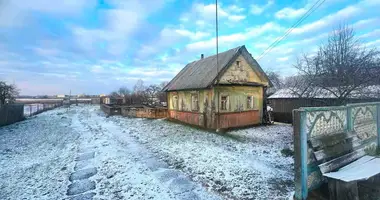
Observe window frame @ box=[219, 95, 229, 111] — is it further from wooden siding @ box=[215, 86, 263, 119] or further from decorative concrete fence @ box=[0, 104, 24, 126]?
decorative concrete fence @ box=[0, 104, 24, 126]

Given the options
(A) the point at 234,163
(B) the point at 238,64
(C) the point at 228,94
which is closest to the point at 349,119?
(A) the point at 234,163

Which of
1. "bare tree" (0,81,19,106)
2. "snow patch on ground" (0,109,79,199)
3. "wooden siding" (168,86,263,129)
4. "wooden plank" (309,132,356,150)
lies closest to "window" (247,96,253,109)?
"wooden siding" (168,86,263,129)

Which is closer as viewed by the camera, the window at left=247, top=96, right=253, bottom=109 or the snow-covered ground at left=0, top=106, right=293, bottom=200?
the snow-covered ground at left=0, top=106, right=293, bottom=200

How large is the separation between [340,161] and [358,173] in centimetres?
48

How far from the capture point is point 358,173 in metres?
3.77

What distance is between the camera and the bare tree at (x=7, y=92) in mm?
21897

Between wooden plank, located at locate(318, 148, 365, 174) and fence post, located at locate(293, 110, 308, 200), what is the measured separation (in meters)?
0.39

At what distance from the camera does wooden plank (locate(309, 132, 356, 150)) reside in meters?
3.96

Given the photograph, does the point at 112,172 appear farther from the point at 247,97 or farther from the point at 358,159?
the point at 247,97

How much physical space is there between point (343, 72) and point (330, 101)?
185 centimetres

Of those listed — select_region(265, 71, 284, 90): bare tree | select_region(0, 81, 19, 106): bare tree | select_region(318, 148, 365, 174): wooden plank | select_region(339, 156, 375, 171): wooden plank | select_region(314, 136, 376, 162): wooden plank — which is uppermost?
select_region(265, 71, 284, 90): bare tree

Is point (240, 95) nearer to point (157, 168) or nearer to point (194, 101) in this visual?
point (194, 101)

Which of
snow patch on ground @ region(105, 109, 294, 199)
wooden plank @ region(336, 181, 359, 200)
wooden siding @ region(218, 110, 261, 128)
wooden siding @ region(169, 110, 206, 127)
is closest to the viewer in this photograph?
wooden plank @ region(336, 181, 359, 200)

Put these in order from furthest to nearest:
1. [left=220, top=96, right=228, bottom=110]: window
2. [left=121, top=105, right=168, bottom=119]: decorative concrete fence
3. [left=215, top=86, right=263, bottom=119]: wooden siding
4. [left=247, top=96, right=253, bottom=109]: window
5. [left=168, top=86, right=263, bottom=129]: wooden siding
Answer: [left=121, top=105, right=168, bottom=119]: decorative concrete fence < [left=247, top=96, right=253, bottom=109]: window < [left=215, top=86, right=263, bottom=119]: wooden siding < [left=220, top=96, right=228, bottom=110]: window < [left=168, top=86, right=263, bottom=129]: wooden siding
